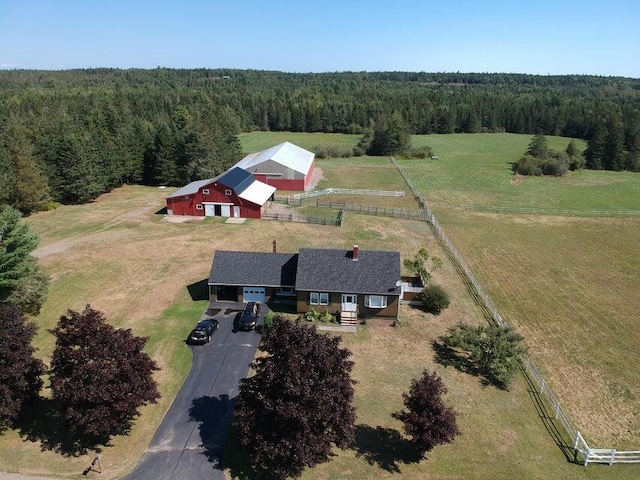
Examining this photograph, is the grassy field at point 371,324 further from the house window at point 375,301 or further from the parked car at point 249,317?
the parked car at point 249,317

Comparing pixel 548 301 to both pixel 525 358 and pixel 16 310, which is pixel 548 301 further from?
pixel 16 310

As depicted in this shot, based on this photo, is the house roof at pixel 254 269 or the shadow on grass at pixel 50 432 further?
the house roof at pixel 254 269

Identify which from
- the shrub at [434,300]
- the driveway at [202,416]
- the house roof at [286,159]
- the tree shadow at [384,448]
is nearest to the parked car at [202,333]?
the driveway at [202,416]

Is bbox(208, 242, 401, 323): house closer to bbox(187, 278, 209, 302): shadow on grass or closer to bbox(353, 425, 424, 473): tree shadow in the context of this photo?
bbox(187, 278, 209, 302): shadow on grass

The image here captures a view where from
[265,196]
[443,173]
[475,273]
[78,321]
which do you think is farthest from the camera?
[443,173]

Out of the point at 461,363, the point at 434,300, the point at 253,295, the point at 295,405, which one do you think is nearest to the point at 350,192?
the point at 434,300

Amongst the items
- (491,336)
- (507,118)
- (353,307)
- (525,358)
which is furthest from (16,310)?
(507,118)
